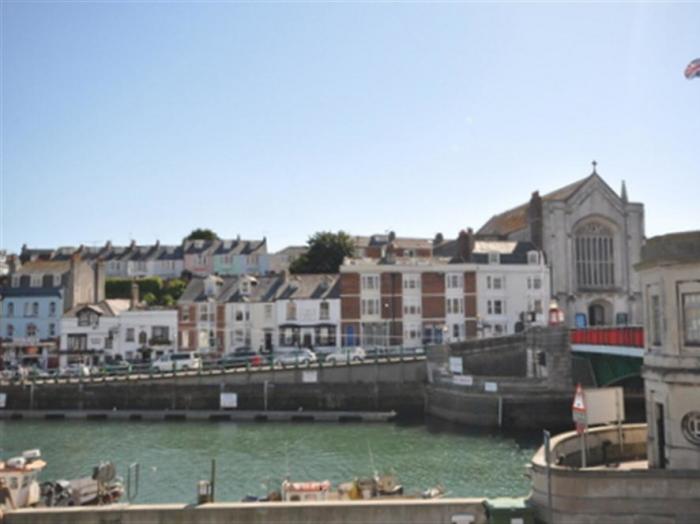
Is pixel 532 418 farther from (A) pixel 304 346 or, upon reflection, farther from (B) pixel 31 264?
(B) pixel 31 264

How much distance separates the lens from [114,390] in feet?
171

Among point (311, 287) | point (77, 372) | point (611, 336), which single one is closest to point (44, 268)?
point (77, 372)

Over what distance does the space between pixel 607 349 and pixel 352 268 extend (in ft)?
101

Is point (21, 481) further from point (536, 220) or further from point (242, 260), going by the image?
point (242, 260)

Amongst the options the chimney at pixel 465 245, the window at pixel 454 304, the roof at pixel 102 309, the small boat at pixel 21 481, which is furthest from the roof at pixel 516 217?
the small boat at pixel 21 481

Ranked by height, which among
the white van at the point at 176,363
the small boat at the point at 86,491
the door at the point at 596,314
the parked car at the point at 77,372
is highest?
the door at the point at 596,314

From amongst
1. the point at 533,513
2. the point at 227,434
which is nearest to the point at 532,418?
the point at 227,434

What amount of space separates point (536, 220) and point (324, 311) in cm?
2546

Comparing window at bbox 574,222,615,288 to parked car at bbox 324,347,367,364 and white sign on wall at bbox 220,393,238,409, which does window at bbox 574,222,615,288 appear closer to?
parked car at bbox 324,347,367,364

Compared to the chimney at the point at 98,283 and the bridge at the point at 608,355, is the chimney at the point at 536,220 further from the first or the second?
the chimney at the point at 98,283

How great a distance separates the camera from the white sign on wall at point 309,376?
169 feet

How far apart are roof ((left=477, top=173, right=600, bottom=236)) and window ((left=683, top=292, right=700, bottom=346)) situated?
5636 centimetres

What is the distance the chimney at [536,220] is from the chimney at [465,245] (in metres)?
7.31

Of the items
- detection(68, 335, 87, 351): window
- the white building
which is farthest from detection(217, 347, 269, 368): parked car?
detection(68, 335, 87, 351): window
